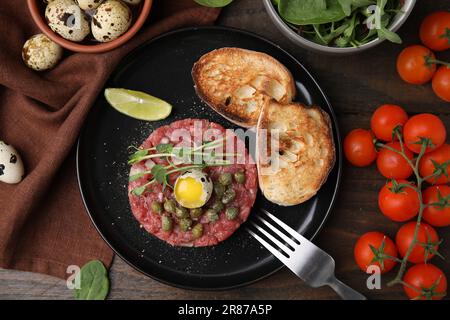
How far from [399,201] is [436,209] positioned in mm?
180

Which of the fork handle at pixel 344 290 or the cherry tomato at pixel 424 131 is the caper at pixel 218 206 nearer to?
the fork handle at pixel 344 290

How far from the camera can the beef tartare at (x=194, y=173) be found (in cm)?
213

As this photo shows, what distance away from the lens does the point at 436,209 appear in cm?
213

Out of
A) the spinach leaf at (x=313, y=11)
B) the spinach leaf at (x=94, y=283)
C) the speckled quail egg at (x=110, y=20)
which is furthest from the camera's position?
the spinach leaf at (x=94, y=283)

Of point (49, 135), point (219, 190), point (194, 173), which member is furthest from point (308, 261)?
point (49, 135)

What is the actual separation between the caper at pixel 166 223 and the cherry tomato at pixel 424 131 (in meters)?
1.04

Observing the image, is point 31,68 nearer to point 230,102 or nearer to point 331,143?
point 230,102

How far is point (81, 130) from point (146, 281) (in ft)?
2.35

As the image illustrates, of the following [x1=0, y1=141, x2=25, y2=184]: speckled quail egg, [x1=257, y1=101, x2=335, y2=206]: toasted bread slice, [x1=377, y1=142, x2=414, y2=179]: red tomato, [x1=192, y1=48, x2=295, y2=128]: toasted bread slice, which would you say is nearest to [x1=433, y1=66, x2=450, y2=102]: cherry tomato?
[x1=377, y1=142, x2=414, y2=179]: red tomato

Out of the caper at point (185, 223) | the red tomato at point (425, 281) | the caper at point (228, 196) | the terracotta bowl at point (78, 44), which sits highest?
the terracotta bowl at point (78, 44)

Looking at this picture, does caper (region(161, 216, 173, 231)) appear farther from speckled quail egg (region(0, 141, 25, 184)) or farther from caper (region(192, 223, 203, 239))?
speckled quail egg (region(0, 141, 25, 184))

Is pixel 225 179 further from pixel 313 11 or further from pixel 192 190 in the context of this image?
pixel 313 11

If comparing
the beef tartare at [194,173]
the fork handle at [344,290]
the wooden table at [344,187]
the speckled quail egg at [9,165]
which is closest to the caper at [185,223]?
the beef tartare at [194,173]

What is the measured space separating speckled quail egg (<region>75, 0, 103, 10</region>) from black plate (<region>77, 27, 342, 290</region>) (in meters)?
0.26
